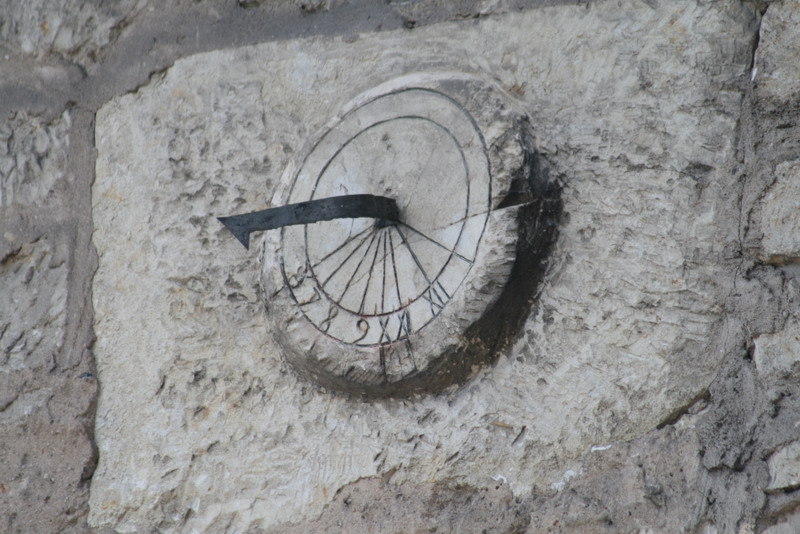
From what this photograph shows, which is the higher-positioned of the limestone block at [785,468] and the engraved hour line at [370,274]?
the engraved hour line at [370,274]

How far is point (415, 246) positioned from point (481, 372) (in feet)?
0.60

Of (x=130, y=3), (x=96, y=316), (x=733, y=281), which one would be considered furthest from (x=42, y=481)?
(x=733, y=281)

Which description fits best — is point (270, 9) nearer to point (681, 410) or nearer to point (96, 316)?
point (96, 316)

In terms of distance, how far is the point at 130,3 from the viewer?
58.5 inches

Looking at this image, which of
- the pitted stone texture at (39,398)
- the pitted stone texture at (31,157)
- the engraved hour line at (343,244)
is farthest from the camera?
the pitted stone texture at (31,157)

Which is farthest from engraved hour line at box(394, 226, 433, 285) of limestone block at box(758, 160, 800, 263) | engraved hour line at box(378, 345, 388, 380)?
limestone block at box(758, 160, 800, 263)

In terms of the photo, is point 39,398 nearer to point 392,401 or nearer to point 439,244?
point 392,401

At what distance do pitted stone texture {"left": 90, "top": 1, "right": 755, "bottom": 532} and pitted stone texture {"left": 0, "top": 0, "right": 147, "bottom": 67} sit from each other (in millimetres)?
117

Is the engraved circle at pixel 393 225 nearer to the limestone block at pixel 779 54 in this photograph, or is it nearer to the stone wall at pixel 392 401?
the stone wall at pixel 392 401

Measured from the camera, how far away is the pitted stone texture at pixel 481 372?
41.2 inches

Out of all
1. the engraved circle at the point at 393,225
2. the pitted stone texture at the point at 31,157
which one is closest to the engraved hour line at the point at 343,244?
the engraved circle at the point at 393,225

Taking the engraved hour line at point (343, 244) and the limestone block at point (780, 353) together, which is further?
the engraved hour line at point (343, 244)

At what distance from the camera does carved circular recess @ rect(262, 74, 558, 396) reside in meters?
1.10

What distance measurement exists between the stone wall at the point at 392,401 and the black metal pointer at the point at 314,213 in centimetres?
20
